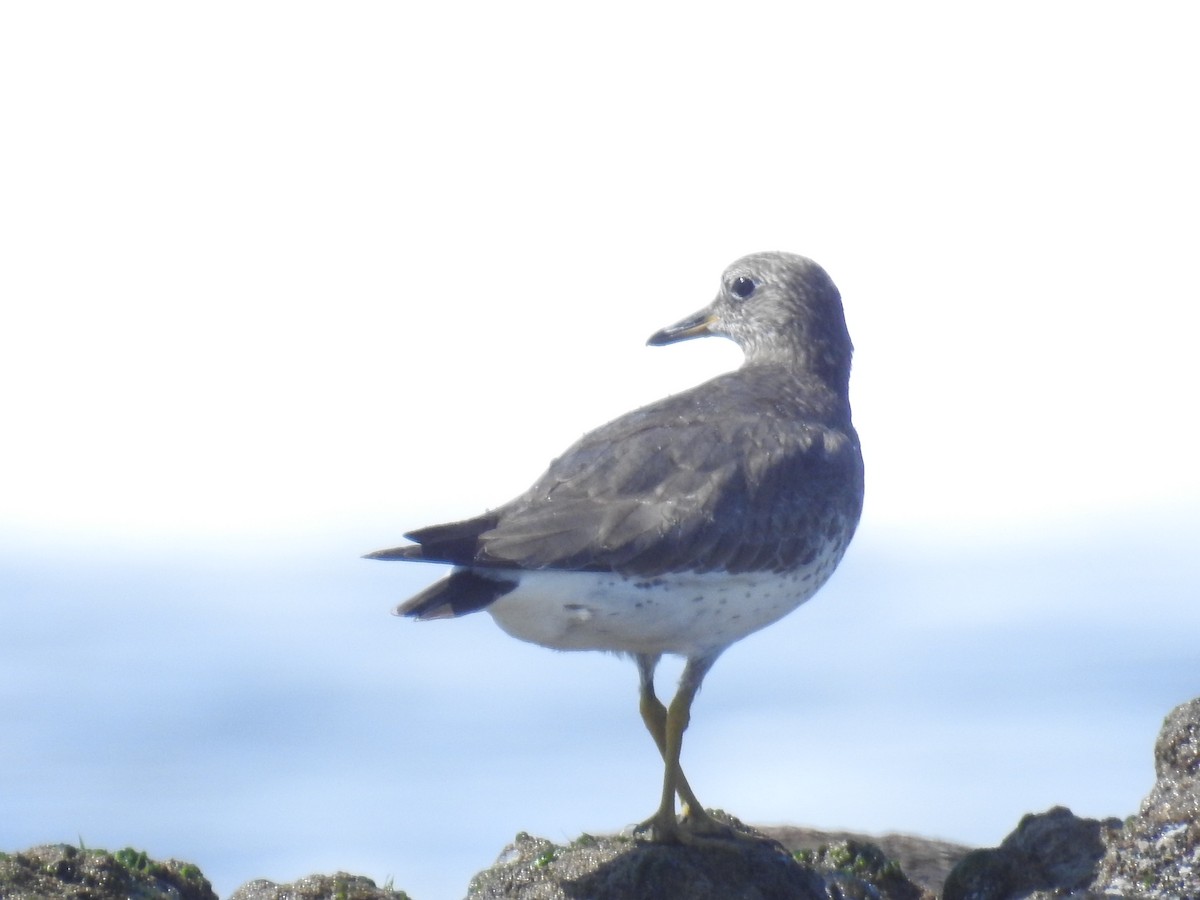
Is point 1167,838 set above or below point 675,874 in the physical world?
below

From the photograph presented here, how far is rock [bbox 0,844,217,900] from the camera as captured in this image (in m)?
5.77

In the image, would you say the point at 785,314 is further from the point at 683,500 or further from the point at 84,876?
the point at 84,876

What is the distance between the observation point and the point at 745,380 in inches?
340

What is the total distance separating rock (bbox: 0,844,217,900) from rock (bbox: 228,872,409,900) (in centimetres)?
33

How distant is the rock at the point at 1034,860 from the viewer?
21.7ft

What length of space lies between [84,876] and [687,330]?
559 centimetres

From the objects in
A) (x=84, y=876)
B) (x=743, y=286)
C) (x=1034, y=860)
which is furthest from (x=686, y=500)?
(x=84, y=876)

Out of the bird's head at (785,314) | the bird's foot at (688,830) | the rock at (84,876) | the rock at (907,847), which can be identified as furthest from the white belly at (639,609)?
the bird's head at (785,314)

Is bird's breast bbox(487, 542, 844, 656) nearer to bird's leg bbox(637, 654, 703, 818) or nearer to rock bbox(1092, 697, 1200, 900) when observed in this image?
bird's leg bbox(637, 654, 703, 818)

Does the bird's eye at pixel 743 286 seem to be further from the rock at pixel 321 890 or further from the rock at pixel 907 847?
the rock at pixel 321 890

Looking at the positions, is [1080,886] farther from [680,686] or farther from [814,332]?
[814,332]

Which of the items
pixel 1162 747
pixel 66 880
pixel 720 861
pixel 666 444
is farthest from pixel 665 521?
pixel 66 880

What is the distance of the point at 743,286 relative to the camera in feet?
31.6

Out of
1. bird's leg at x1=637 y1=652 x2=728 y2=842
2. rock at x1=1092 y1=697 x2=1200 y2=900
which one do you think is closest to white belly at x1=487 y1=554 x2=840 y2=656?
bird's leg at x1=637 y1=652 x2=728 y2=842
